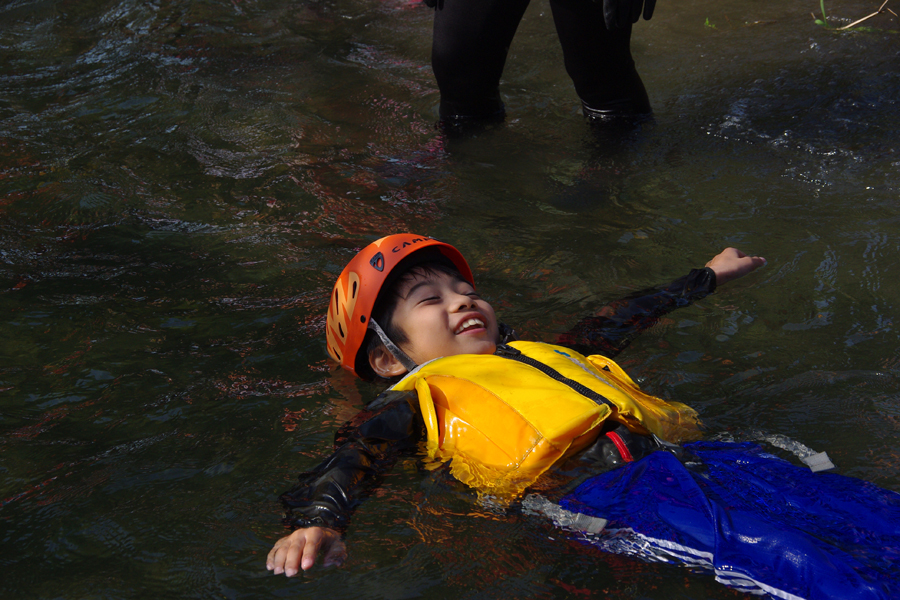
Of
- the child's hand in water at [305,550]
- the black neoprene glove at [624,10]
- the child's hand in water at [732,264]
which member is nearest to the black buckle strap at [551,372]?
the child's hand in water at [305,550]

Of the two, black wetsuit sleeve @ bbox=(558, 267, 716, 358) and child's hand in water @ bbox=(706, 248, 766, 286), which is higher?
child's hand in water @ bbox=(706, 248, 766, 286)

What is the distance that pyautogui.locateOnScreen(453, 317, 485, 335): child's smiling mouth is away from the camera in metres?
2.98

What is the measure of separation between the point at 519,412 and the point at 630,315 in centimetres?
109

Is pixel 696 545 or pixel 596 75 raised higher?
pixel 596 75

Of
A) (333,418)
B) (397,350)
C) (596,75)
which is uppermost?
(596,75)

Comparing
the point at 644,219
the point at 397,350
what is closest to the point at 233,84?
the point at 644,219

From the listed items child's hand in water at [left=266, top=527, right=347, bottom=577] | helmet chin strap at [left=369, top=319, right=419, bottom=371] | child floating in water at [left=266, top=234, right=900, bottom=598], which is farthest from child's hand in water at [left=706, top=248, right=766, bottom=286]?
child's hand in water at [left=266, top=527, right=347, bottom=577]

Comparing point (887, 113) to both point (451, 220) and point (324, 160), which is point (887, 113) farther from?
point (324, 160)

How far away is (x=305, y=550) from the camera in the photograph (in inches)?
81.2

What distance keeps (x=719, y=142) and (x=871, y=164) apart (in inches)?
37.2

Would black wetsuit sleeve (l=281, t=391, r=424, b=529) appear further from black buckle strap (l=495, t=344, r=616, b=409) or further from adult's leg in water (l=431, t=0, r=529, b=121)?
adult's leg in water (l=431, t=0, r=529, b=121)

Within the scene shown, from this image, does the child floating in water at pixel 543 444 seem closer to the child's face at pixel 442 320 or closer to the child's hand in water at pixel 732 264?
the child's face at pixel 442 320

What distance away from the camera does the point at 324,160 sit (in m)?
5.43

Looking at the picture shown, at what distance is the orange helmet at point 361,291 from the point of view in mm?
3090
